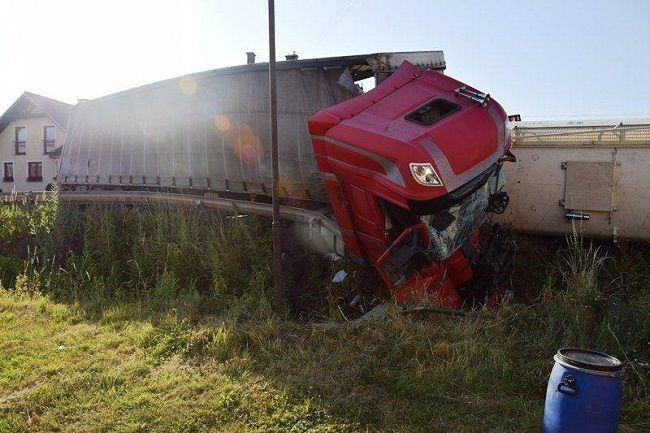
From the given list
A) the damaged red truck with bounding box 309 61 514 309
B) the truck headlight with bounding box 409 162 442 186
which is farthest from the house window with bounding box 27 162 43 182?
the truck headlight with bounding box 409 162 442 186

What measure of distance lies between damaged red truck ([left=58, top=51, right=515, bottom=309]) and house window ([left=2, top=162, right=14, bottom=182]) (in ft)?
90.5

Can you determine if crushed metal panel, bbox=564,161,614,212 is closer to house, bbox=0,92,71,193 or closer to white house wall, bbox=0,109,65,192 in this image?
house, bbox=0,92,71,193

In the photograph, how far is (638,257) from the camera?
8.94 m

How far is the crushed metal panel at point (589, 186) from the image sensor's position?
29.6 ft

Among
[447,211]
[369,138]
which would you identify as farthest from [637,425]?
[369,138]

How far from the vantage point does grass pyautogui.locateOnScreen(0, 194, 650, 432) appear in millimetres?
4238

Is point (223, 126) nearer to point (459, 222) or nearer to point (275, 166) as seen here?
point (275, 166)

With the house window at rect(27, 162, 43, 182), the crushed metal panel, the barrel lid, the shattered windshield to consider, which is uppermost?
the house window at rect(27, 162, 43, 182)

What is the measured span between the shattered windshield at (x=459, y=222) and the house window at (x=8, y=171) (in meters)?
33.8

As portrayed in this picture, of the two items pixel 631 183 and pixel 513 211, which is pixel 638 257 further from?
pixel 513 211

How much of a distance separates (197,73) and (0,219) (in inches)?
272

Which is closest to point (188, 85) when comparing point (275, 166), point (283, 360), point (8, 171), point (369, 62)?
point (369, 62)

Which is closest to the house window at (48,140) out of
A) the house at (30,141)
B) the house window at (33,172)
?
the house at (30,141)

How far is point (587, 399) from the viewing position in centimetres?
360
